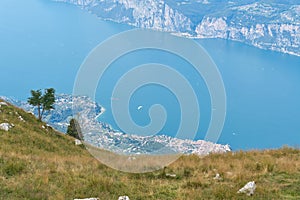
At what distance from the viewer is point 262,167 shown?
34.6ft

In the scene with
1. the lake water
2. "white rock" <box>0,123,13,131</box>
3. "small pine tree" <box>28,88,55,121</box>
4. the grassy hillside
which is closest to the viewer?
the grassy hillside

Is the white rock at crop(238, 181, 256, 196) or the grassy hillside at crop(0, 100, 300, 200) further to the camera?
the white rock at crop(238, 181, 256, 196)

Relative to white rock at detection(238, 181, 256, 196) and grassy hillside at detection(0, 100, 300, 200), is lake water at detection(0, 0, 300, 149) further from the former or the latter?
white rock at detection(238, 181, 256, 196)

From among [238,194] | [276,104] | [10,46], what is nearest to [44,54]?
[10,46]

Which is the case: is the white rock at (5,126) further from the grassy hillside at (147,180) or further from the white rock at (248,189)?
the white rock at (248,189)

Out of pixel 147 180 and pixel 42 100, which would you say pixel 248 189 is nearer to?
pixel 147 180

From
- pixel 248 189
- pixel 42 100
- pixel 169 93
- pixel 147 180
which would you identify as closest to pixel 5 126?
pixel 147 180

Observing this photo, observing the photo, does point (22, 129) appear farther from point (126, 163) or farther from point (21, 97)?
point (21, 97)

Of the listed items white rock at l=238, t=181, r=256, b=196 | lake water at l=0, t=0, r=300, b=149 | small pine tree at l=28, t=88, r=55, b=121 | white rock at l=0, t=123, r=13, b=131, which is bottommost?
white rock at l=238, t=181, r=256, b=196

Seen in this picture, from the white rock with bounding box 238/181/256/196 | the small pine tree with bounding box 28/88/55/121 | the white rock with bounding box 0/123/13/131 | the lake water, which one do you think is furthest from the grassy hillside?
the lake water

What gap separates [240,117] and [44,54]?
96.9 meters

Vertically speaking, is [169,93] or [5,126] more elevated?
[169,93]

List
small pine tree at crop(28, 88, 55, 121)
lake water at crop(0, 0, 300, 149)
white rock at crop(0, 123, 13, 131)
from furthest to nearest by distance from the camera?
lake water at crop(0, 0, 300, 149) → small pine tree at crop(28, 88, 55, 121) → white rock at crop(0, 123, 13, 131)

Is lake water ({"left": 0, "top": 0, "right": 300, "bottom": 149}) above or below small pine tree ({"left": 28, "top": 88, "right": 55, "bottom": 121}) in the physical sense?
above
